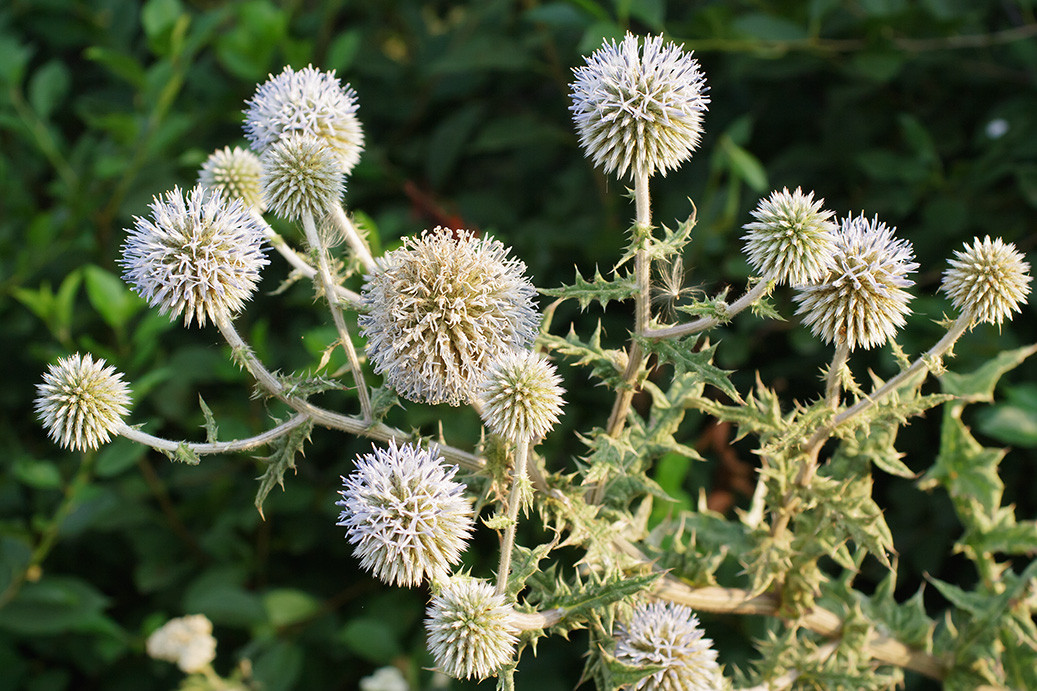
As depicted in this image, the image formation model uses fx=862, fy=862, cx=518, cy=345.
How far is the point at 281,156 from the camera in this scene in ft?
5.75

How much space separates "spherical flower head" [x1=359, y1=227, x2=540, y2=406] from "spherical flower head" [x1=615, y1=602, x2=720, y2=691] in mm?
555

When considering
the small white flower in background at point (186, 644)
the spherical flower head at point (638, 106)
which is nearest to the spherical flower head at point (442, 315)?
the spherical flower head at point (638, 106)

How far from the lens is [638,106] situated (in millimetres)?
1574

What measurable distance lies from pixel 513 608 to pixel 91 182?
2.87 metres

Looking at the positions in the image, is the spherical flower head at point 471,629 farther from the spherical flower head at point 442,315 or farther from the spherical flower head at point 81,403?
the spherical flower head at point 81,403

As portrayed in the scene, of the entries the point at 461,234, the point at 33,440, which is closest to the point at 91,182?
A: the point at 33,440

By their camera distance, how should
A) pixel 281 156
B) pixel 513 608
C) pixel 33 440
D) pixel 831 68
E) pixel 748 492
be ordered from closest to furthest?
pixel 513 608, pixel 281 156, pixel 748 492, pixel 831 68, pixel 33 440

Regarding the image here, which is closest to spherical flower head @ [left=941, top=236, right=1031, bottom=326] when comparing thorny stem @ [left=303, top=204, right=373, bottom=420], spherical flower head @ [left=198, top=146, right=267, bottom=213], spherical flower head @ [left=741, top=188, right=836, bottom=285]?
spherical flower head @ [left=741, top=188, right=836, bottom=285]

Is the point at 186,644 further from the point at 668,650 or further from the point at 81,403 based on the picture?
the point at 668,650

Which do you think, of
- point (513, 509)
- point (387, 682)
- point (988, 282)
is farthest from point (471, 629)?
point (387, 682)

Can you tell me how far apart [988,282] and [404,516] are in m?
1.12

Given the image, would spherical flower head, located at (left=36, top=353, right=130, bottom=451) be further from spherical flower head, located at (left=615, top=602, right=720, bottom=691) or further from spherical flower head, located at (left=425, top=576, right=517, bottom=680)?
spherical flower head, located at (left=615, top=602, right=720, bottom=691)

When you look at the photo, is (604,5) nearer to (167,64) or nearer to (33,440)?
(167,64)

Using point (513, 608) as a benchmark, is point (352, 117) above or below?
above
